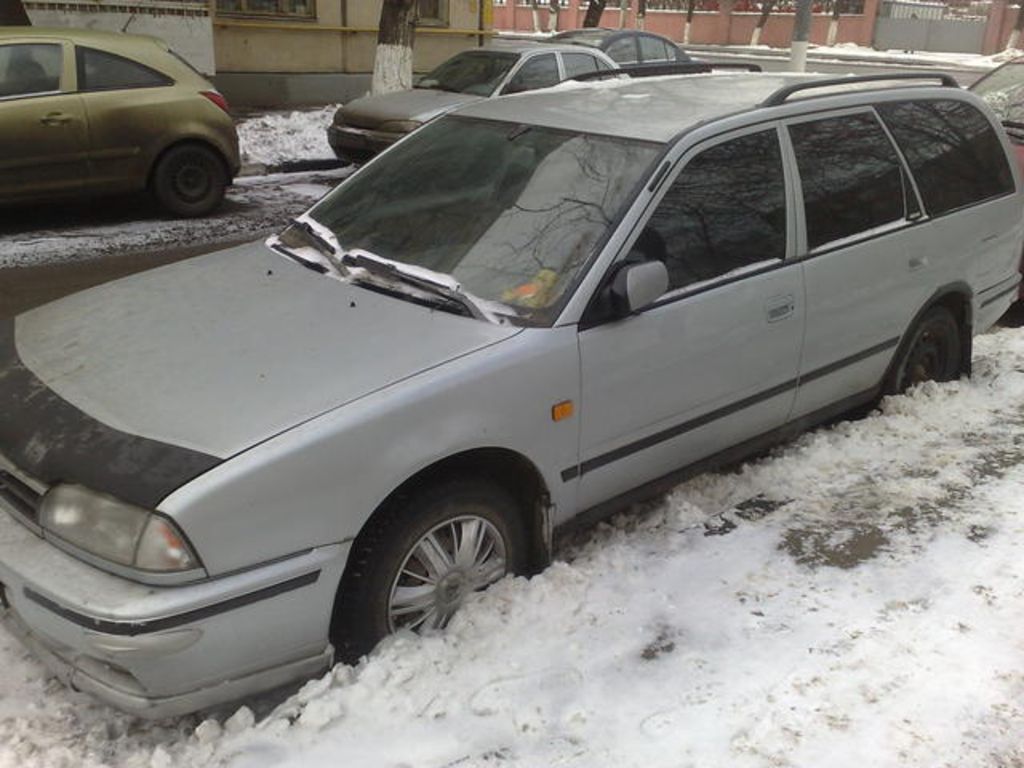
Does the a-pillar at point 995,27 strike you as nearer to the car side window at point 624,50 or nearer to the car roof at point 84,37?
the car side window at point 624,50

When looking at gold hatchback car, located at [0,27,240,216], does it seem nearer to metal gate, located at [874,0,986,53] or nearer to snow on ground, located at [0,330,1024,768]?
snow on ground, located at [0,330,1024,768]

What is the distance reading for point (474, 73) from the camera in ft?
37.1

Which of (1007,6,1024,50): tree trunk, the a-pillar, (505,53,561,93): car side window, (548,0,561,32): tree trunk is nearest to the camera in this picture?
(505,53,561,93): car side window

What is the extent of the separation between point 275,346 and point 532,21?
48.1m

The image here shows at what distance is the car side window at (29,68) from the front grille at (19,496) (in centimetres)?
642

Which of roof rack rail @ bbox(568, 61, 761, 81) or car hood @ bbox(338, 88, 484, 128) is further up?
roof rack rail @ bbox(568, 61, 761, 81)

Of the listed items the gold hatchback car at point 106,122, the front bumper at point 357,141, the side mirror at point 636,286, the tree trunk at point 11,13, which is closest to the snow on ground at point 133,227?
the gold hatchback car at point 106,122

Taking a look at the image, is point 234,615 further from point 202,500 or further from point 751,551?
point 751,551

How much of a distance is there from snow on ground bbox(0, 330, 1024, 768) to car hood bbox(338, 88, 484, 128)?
296 inches

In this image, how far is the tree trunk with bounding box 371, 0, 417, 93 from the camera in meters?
11.8

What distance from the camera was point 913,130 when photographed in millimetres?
4477

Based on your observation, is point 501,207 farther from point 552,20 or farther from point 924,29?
point 552,20

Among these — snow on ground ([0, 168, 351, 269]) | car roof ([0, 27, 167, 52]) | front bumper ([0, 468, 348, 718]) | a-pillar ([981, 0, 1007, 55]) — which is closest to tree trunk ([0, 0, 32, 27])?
car roof ([0, 27, 167, 52])

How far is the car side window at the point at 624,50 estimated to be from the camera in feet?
46.4
